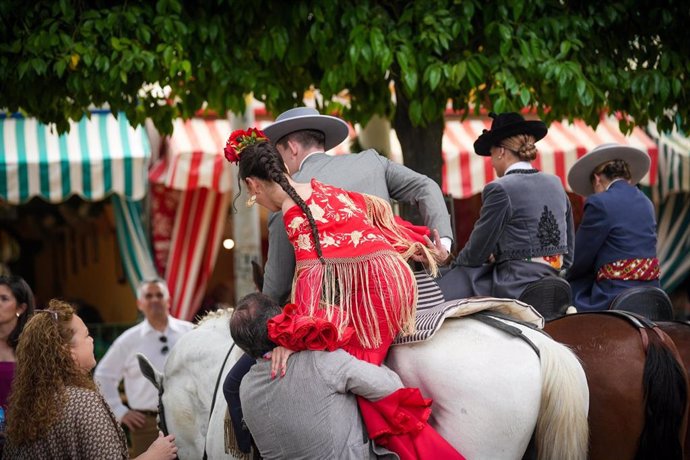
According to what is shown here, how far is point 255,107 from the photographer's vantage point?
39.4 feet

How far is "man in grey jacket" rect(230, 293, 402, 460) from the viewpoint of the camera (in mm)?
3965

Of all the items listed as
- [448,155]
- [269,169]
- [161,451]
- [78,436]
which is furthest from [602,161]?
[448,155]

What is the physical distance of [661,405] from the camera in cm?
441

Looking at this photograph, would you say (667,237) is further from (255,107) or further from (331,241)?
(331,241)

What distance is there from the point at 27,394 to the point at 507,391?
1.95m

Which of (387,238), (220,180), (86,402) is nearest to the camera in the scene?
(86,402)

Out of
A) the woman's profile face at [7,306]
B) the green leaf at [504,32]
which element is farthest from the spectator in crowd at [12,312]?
the green leaf at [504,32]

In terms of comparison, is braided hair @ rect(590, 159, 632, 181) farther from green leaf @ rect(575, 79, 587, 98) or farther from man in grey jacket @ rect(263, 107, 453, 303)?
man in grey jacket @ rect(263, 107, 453, 303)

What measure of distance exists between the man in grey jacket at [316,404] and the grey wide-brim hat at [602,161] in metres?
2.70

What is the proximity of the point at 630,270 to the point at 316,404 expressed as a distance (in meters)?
2.64

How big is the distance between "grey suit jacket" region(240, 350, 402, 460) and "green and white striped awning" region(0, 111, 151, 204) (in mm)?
6643

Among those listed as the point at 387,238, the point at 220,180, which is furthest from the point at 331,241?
the point at 220,180

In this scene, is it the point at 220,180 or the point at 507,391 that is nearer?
the point at 507,391

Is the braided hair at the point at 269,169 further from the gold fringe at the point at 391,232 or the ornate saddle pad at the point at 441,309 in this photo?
the ornate saddle pad at the point at 441,309
